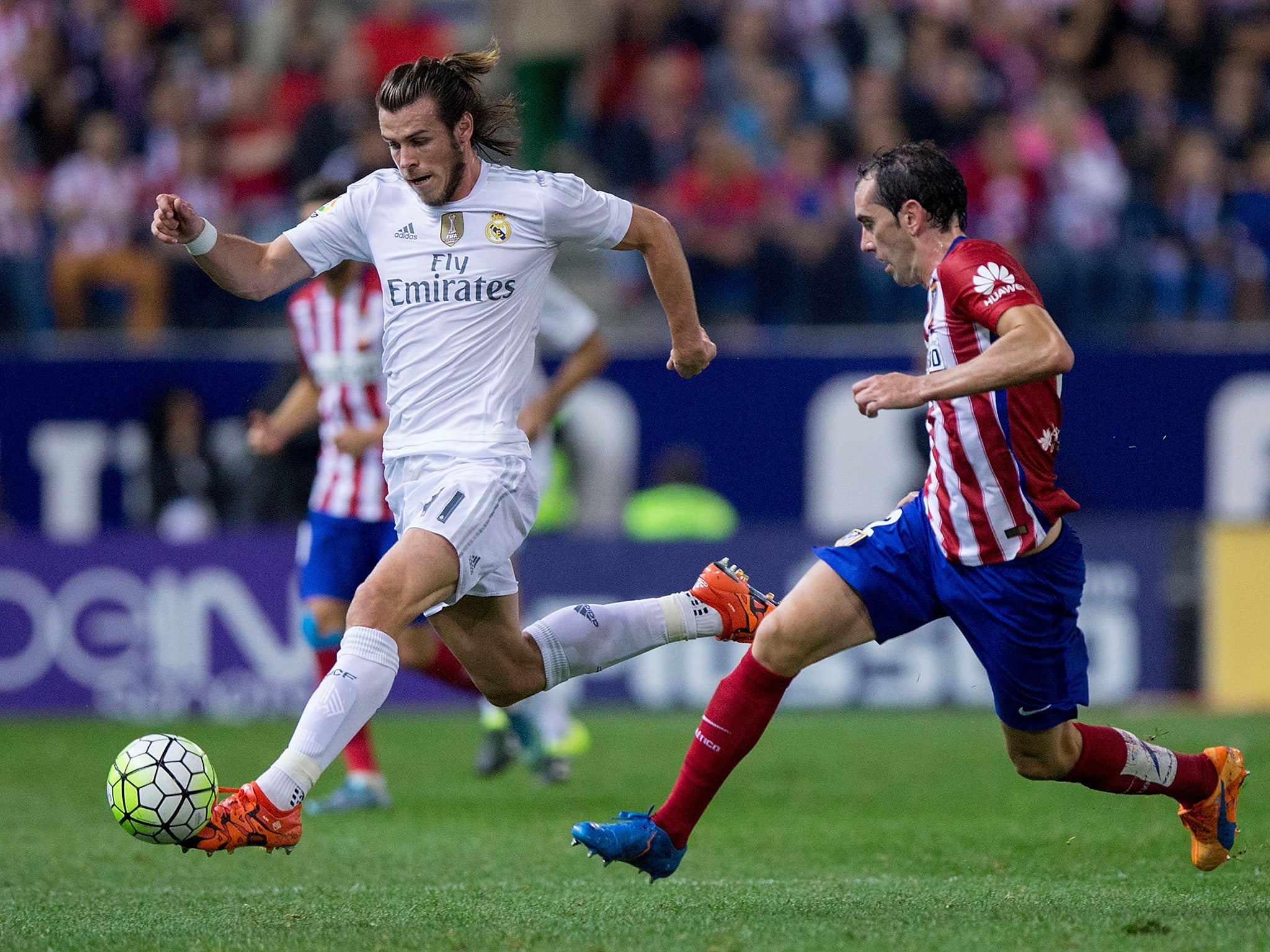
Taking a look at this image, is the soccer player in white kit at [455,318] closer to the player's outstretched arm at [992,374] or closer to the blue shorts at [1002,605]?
the blue shorts at [1002,605]

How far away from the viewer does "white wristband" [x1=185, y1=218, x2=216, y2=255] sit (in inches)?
212

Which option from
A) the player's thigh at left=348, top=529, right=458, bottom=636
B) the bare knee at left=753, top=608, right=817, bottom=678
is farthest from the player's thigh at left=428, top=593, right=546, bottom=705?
the bare knee at left=753, top=608, right=817, bottom=678

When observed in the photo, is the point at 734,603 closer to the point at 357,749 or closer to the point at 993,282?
the point at 993,282

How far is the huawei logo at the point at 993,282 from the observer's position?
15.9 feet

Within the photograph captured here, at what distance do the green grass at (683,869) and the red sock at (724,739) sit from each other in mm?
304

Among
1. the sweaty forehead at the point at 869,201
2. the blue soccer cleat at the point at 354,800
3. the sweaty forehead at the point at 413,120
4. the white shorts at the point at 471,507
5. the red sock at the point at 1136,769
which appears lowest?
the blue soccer cleat at the point at 354,800

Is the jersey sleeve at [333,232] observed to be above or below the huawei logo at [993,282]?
above

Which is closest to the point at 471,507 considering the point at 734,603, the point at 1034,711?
the point at 734,603

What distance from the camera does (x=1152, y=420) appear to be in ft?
42.9

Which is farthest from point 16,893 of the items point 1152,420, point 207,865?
point 1152,420

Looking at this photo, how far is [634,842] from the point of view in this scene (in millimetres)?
5172

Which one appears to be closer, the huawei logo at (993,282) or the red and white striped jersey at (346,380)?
the huawei logo at (993,282)

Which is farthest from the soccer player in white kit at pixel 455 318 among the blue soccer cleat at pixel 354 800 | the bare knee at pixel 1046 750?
the blue soccer cleat at pixel 354 800

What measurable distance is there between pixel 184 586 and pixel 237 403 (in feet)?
5.91
